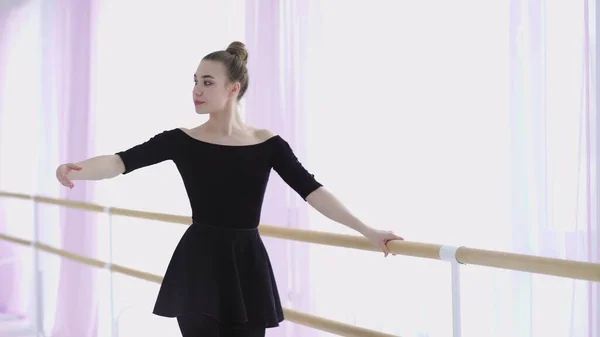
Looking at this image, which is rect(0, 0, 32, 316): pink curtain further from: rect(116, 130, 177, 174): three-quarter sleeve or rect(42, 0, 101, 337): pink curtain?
rect(116, 130, 177, 174): three-quarter sleeve

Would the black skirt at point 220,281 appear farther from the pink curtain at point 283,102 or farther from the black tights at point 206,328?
the pink curtain at point 283,102

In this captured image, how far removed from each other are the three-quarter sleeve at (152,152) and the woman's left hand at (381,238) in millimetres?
480

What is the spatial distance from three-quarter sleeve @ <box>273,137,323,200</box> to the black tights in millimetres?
341

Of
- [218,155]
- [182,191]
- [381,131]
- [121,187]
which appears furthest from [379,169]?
[121,187]

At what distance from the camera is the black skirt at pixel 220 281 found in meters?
1.71

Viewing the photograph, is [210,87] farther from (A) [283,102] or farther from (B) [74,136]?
(B) [74,136]

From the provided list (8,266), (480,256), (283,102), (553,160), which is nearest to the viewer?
(480,256)

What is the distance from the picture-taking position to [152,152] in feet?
5.82

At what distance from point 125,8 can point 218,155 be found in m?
2.18

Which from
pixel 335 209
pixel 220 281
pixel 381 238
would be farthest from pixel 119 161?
pixel 381 238

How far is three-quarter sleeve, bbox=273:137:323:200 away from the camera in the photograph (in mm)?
Answer: 1807

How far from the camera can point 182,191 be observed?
3338 mm

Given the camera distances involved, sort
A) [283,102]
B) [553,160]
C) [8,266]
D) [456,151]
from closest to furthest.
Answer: [553,160], [456,151], [283,102], [8,266]

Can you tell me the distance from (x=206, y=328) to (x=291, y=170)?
0.40m
